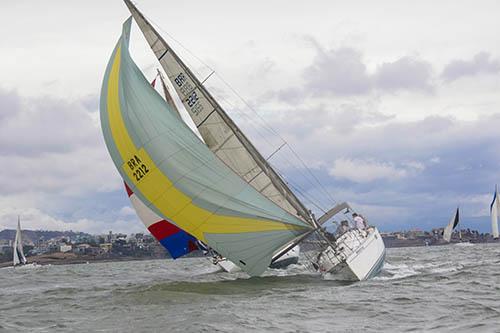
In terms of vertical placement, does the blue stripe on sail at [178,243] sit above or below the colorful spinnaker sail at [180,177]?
below

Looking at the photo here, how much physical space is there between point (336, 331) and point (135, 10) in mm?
14238

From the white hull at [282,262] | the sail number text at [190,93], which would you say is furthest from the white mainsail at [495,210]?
the sail number text at [190,93]

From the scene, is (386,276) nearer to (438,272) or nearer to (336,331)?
(438,272)

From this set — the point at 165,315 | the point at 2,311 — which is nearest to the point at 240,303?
the point at 165,315

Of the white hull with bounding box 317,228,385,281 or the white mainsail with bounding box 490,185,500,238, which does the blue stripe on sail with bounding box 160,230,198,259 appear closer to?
the white hull with bounding box 317,228,385,281

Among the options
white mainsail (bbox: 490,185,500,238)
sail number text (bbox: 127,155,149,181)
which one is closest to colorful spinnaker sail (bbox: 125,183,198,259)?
sail number text (bbox: 127,155,149,181)

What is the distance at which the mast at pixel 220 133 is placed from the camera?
22.0 meters

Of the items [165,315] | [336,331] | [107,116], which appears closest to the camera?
[336,331]

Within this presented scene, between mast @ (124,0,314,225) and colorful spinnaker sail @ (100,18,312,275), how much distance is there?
6.61 feet

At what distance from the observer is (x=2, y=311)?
18.4m

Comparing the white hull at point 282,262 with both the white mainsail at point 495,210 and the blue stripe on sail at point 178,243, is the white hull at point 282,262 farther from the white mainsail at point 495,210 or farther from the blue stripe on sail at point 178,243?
the white mainsail at point 495,210

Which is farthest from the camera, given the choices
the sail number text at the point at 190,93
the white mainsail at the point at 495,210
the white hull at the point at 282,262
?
the white mainsail at the point at 495,210

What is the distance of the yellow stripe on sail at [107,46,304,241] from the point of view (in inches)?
758

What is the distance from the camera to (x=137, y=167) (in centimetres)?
1945
